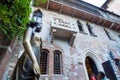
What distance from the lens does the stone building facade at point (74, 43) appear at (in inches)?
325

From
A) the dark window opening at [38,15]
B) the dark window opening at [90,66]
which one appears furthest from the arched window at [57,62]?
the dark window opening at [38,15]

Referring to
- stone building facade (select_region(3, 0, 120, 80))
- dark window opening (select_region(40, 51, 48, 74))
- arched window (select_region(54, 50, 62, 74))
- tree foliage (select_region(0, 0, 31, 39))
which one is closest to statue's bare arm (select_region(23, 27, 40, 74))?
tree foliage (select_region(0, 0, 31, 39))

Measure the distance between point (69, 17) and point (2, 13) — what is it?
364 inches

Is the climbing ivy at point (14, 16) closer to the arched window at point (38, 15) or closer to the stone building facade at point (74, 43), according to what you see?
the stone building facade at point (74, 43)

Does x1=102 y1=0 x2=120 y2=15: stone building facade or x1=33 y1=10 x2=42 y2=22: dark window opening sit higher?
x1=102 y1=0 x2=120 y2=15: stone building facade

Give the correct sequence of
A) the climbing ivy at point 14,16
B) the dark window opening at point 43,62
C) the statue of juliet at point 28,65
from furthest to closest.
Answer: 1. the dark window opening at point 43,62
2. the climbing ivy at point 14,16
3. the statue of juliet at point 28,65

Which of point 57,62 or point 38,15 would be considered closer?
point 57,62

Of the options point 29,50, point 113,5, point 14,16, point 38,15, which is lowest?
point 29,50

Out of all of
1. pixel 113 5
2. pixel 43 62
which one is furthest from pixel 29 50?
pixel 113 5

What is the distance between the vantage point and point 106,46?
11.8 meters

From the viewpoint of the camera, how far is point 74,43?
33.2 feet

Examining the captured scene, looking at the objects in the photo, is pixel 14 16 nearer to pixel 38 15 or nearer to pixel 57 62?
pixel 57 62

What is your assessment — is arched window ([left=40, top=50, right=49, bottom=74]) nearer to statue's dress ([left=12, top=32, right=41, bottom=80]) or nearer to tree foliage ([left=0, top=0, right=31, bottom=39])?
tree foliage ([left=0, top=0, right=31, bottom=39])

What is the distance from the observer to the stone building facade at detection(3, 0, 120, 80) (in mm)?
8266
